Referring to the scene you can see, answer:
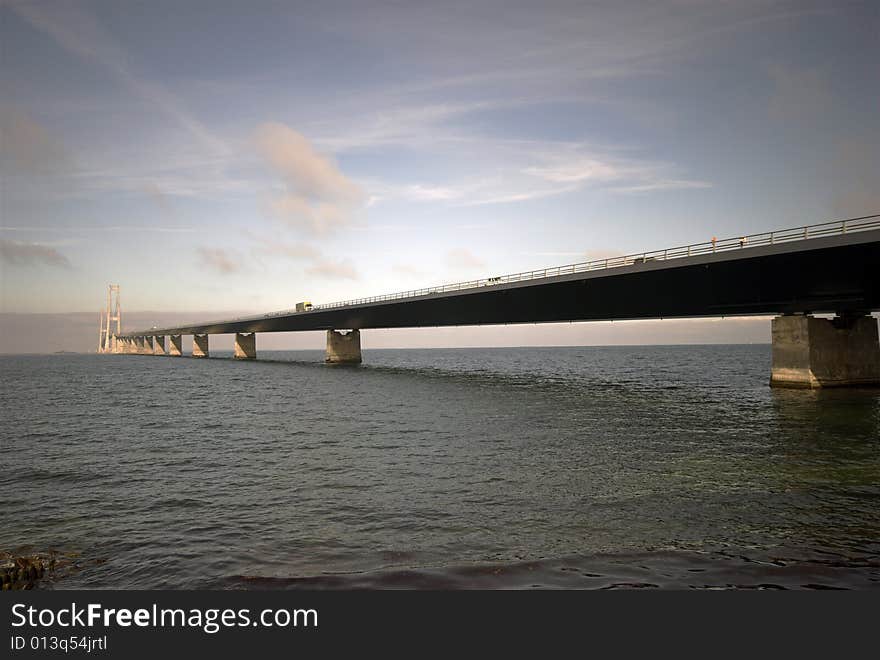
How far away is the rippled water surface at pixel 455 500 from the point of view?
1062 centimetres

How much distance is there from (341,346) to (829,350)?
95.3 m

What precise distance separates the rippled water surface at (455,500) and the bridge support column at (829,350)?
47.2ft

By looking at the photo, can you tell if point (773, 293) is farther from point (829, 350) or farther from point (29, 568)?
point (29, 568)

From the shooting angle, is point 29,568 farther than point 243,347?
No

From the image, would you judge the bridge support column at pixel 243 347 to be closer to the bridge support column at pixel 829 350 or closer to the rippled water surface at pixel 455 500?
the rippled water surface at pixel 455 500

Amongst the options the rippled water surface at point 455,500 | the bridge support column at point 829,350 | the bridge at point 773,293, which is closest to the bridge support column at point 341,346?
the bridge at point 773,293

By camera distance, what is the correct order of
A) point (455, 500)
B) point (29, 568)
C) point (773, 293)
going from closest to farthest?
point (29, 568) < point (455, 500) < point (773, 293)

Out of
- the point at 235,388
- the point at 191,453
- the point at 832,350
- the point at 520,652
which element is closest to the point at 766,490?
the point at 520,652

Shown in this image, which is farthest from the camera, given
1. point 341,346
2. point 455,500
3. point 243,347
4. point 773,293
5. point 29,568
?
point 243,347

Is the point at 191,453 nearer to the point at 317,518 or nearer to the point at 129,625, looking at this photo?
the point at 317,518

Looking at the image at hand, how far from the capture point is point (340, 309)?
10450cm

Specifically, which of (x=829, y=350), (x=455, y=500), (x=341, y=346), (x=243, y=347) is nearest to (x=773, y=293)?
(x=829, y=350)

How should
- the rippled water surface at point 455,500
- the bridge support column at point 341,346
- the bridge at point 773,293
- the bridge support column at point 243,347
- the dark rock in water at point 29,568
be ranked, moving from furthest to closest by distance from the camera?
the bridge support column at point 243,347 → the bridge support column at point 341,346 → the bridge at point 773,293 → the rippled water surface at point 455,500 → the dark rock in water at point 29,568

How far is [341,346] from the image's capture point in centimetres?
12556
